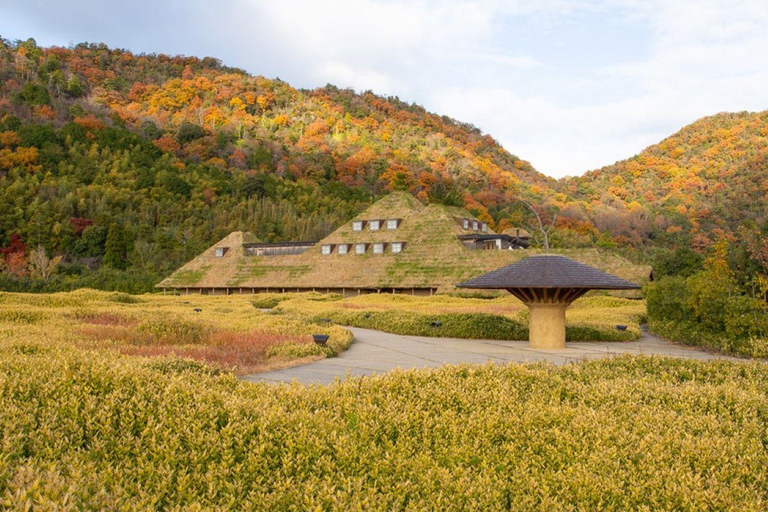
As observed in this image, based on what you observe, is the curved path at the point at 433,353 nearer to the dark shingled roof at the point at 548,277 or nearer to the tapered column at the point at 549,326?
the tapered column at the point at 549,326

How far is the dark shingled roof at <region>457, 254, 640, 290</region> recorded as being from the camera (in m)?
15.1

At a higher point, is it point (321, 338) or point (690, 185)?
point (690, 185)

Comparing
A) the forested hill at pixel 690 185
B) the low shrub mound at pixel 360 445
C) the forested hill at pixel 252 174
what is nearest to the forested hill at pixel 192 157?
the forested hill at pixel 252 174

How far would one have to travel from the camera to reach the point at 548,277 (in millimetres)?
15297

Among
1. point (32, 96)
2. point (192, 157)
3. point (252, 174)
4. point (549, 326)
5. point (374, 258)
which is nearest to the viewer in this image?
point (549, 326)

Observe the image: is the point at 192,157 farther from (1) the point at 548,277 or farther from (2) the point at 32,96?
(1) the point at 548,277

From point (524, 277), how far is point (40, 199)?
6417 centimetres

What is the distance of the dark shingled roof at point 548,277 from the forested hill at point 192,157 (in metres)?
38.6

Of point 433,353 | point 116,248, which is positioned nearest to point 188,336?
point 433,353

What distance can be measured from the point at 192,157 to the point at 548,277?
8289cm

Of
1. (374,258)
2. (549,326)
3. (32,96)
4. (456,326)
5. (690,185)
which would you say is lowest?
(456,326)

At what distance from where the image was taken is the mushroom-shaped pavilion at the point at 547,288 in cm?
1544

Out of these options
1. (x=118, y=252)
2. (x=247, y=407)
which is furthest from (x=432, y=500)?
(x=118, y=252)

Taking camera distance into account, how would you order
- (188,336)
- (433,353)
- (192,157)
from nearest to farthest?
(433,353)
(188,336)
(192,157)
